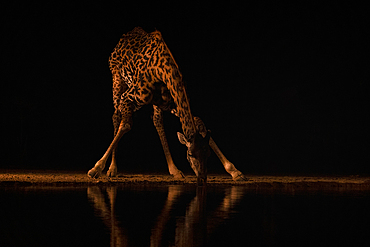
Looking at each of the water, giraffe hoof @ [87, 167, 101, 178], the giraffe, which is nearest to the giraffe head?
the giraffe

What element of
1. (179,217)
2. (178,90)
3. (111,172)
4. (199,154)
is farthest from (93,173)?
(179,217)

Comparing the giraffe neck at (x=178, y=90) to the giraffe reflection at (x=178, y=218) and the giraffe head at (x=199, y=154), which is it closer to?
the giraffe head at (x=199, y=154)

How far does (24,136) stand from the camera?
1065 inches

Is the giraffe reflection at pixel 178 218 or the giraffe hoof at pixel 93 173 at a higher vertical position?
the giraffe hoof at pixel 93 173

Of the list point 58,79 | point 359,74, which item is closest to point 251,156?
point 359,74

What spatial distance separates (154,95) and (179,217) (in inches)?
295

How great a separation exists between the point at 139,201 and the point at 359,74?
21.2m

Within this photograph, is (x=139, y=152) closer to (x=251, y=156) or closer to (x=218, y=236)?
(x=251, y=156)

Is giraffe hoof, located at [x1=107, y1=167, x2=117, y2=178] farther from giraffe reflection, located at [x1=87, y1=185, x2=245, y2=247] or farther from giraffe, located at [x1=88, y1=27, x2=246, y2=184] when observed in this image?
giraffe reflection, located at [x1=87, y1=185, x2=245, y2=247]

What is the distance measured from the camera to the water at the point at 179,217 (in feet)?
21.6

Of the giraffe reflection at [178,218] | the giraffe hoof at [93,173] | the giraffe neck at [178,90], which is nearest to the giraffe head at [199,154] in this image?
the giraffe neck at [178,90]

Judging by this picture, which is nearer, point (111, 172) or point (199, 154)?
point (199, 154)

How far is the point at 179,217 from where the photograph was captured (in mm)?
8109

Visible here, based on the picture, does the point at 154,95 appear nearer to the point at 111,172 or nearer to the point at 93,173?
the point at 111,172
